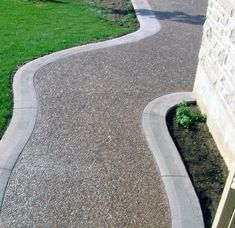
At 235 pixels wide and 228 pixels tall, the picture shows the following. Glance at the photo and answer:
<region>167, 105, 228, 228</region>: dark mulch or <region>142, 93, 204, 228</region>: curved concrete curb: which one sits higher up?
<region>142, 93, 204, 228</region>: curved concrete curb

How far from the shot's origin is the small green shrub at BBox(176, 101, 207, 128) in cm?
681

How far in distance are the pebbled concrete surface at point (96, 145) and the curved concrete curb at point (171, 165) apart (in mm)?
111

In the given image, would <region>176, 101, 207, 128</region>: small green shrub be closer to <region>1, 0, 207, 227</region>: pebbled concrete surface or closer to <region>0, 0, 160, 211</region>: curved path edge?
<region>1, 0, 207, 227</region>: pebbled concrete surface

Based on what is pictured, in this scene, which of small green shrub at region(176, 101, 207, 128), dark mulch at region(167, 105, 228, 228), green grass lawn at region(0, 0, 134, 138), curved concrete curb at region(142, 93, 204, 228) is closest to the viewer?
curved concrete curb at region(142, 93, 204, 228)

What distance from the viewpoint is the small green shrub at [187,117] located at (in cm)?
681

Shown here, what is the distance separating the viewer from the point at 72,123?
22.1ft

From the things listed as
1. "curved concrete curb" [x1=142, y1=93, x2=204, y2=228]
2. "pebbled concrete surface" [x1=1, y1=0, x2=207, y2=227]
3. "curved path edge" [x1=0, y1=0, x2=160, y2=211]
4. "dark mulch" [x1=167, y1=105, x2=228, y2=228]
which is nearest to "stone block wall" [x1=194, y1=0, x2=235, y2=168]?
"dark mulch" [x1=167, y1=105, x2=228, y2=228]

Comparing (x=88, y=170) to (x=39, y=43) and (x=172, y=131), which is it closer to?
(x=172, y=131)

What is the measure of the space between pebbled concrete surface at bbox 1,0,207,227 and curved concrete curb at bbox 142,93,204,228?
0.11m

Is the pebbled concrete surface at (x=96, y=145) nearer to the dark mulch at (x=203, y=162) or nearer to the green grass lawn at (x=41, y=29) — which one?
the dark mulch at (x=203, y=162)

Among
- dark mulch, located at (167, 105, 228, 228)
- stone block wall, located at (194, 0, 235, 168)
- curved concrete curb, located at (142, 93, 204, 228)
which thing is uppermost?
stone block wall, located at (194, 0, 235, 168)

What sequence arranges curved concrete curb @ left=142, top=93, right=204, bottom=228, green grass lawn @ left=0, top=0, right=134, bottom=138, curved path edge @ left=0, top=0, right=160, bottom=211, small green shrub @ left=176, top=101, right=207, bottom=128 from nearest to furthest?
curved concrete curb @ left=142, top=93, right=204, bottom=228 < curved path edge @ left=0, top=0, right=160, bottom=211 < small green shrub @ left=176, top=101, right=207, bottom=128 < green grass lawn @ left=0, top=0, right=134, bottom=138

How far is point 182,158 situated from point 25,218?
7.86 ft

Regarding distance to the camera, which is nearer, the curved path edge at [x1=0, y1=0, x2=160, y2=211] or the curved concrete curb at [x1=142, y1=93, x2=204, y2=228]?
the curved concrete curb at [x1=142, y1=93, x2=204, y2=228]
